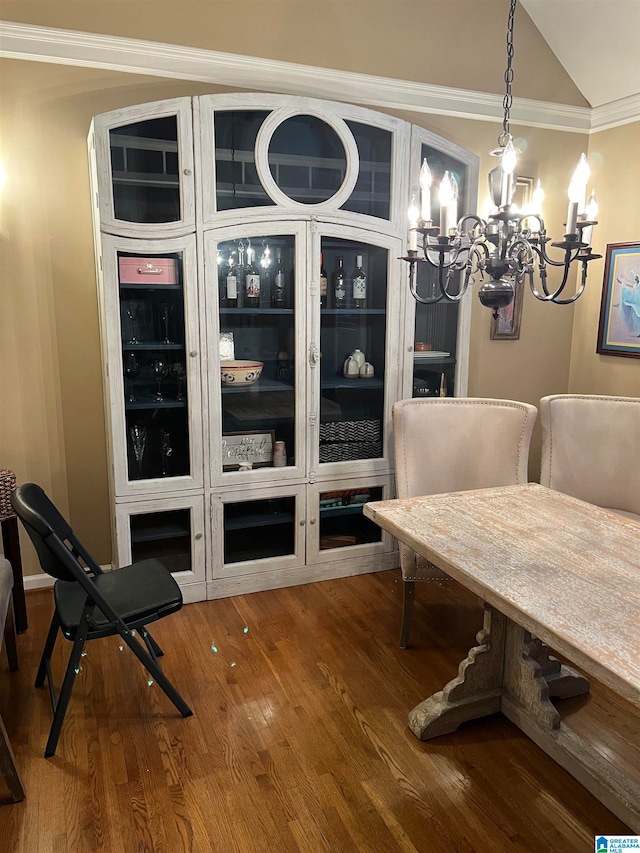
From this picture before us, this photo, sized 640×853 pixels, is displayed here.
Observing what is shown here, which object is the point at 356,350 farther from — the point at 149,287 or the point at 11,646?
the point at 11,646

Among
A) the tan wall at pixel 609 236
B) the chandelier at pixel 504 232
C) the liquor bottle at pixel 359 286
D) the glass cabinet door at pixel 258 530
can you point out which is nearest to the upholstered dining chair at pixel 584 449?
the tan wall at pixel 609 236

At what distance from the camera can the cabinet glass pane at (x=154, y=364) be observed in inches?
107

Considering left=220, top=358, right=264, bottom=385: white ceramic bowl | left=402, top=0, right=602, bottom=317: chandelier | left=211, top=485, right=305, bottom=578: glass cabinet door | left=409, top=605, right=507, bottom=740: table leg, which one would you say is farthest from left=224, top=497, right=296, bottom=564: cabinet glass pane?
left=402, top=0, right=602, bottom=317: chandelier

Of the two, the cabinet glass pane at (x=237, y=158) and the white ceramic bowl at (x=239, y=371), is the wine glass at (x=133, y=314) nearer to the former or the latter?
the white ceramic bowl at (x=239, y=371)

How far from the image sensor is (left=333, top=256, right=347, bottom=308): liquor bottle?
306 cm

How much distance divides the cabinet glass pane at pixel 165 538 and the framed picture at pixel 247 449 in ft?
1.03

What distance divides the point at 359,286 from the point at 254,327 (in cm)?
57

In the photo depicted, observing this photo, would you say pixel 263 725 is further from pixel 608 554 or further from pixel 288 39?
pixel 288 39

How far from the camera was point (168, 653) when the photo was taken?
260 centimetres

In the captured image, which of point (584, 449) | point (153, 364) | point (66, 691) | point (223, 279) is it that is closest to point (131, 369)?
point (153, 364)

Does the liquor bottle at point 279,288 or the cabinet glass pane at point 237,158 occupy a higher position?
the cabinet glass pane at point 237,158

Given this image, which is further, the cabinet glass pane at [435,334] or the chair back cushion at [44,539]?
the cabinet glass pane at [435,334]

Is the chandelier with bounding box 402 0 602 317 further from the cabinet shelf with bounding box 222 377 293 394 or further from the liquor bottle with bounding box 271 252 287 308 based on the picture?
the cabinet shelf with bounding box 222 377 293 394

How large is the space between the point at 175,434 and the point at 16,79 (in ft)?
5.38
